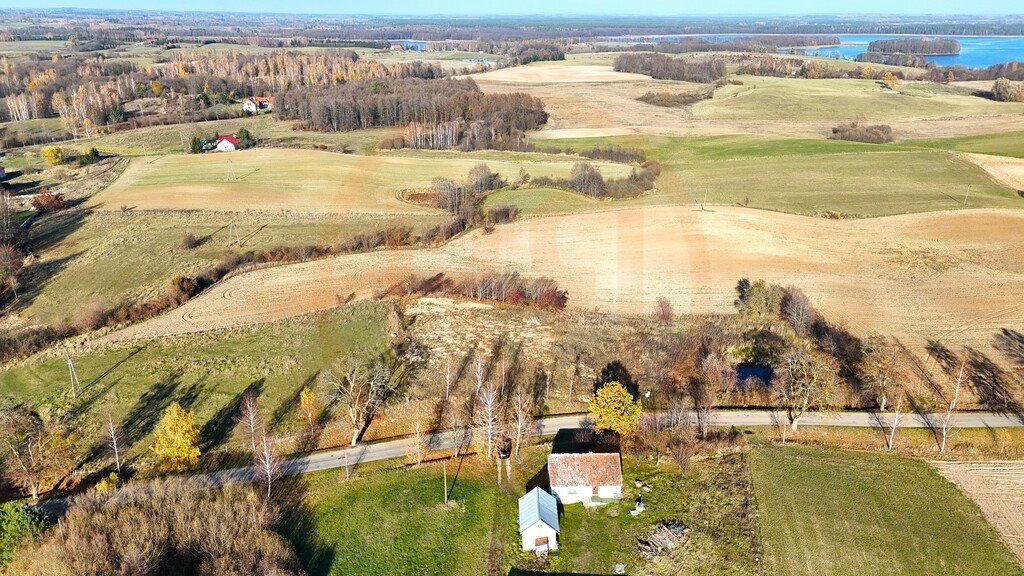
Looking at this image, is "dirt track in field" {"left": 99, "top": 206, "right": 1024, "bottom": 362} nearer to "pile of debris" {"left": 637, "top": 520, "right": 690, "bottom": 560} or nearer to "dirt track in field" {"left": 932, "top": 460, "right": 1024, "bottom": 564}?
"dirt track in field" {"left": 932, "top": 460, "right": 1024, "bottom": 564}

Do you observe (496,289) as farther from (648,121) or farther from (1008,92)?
(1008,92)

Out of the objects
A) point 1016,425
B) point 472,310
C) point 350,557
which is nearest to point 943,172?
point 1016,425

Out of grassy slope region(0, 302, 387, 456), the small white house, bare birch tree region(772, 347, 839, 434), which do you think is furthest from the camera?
grassy slope region(0, 302, 387, 456)

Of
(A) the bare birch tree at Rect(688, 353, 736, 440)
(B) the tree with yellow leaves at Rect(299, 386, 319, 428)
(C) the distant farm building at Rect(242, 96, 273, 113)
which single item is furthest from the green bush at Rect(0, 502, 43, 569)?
(C) the distant farm building at Rect(242, 96, 273, 113)

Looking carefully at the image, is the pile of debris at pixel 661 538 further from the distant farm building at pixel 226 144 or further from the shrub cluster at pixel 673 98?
the shrub cluster at pixel 673 98

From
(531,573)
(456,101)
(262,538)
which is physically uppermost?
(456,101)

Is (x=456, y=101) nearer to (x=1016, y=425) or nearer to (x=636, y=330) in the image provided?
(x=636, y=330)

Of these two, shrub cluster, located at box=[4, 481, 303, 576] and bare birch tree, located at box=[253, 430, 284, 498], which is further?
bare birch tree, located at box=[253, 430, 284, 498]
